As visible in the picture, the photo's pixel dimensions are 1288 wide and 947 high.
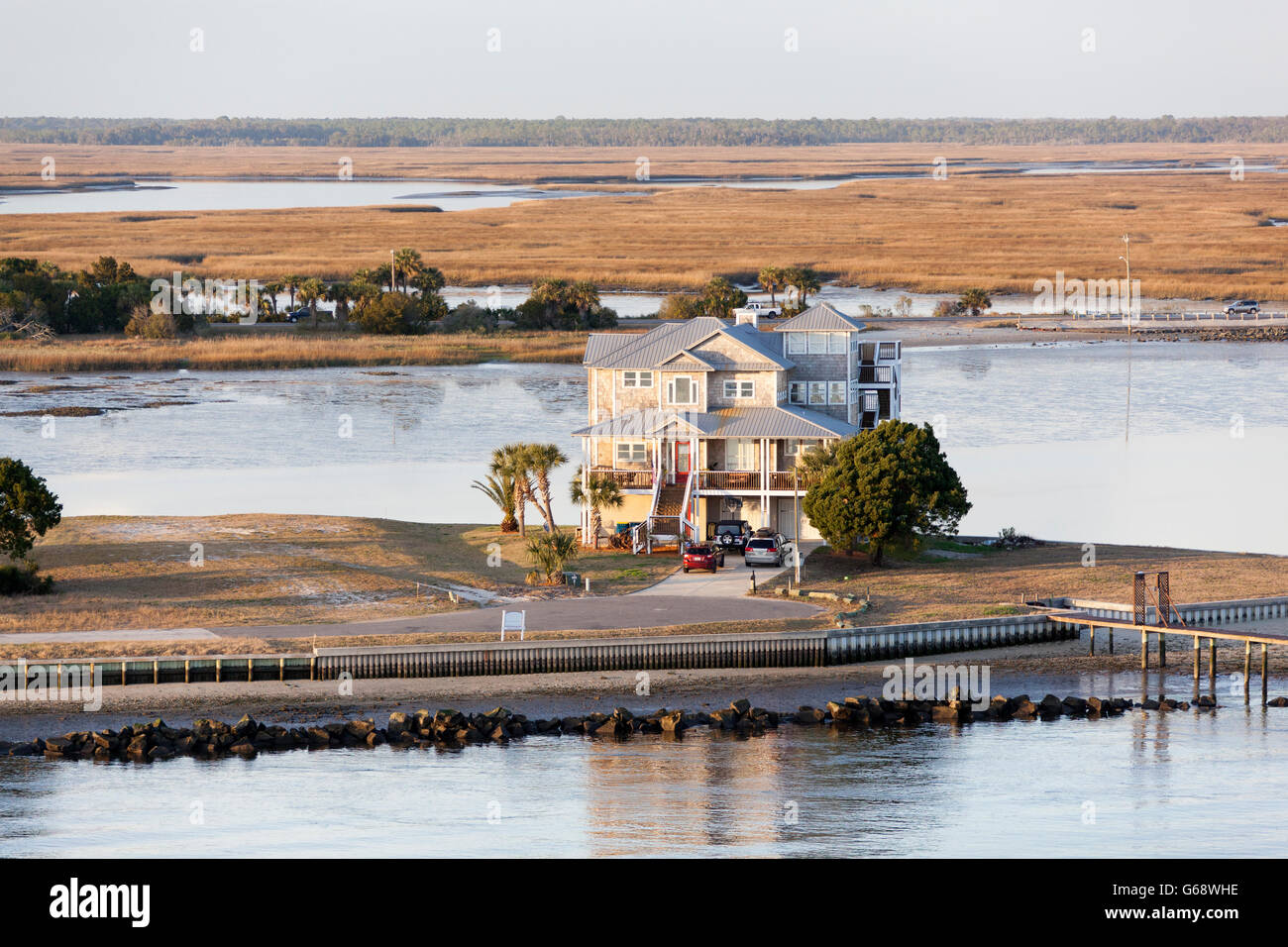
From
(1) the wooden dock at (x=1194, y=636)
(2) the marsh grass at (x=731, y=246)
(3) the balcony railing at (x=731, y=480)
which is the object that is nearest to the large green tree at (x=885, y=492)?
(3) the balcony railing at (x=731, y=480)

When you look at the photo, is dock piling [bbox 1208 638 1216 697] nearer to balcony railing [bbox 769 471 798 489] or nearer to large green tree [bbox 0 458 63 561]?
balcony railing [bbox 769 471 798 489]

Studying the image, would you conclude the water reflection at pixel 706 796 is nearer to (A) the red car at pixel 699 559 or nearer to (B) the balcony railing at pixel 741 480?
(A) the red car at pixel 699 559

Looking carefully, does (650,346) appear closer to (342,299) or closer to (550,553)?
(550,553)

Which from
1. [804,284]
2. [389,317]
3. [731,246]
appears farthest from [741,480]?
[731,246]

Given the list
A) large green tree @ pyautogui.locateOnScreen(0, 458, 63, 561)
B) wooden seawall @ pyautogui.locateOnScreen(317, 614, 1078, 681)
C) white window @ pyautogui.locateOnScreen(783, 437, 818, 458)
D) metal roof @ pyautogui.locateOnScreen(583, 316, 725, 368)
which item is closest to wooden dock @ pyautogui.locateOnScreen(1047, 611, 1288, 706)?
wooden seawall @ pyautogui.locateOnScreen(317, 614, 1078, 681)
